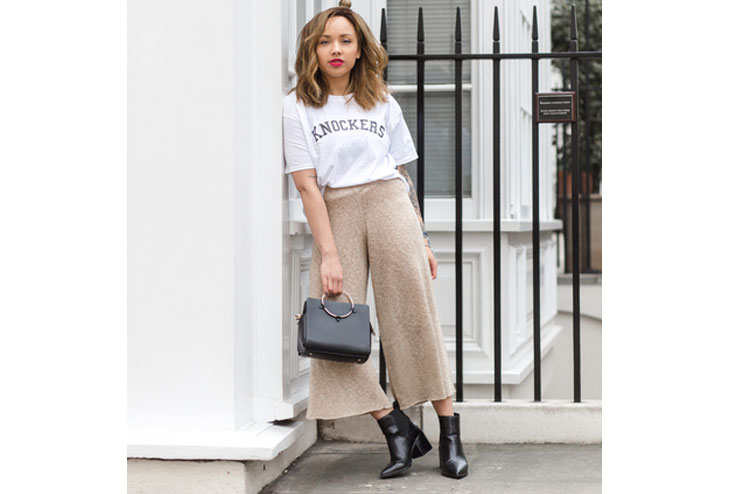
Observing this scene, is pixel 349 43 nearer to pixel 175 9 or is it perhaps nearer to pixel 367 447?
pixel 175 9

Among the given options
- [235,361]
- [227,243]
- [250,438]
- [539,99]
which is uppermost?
[539,99]

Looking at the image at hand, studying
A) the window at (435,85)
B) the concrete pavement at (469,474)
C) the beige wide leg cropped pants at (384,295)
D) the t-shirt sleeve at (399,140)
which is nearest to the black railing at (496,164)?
the concrete pavement at (469,474)

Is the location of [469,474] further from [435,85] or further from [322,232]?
[435,85]

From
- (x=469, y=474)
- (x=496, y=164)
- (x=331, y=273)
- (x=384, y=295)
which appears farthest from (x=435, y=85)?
(x=469, y=474)

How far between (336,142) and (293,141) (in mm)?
172

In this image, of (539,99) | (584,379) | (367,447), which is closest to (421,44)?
(539,99)

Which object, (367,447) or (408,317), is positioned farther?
(367,447)

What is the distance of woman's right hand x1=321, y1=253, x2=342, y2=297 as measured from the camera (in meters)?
3.85

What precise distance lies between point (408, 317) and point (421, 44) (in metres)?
1.33

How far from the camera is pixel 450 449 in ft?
13.2

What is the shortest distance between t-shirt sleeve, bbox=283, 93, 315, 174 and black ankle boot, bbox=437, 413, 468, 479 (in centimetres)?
118
